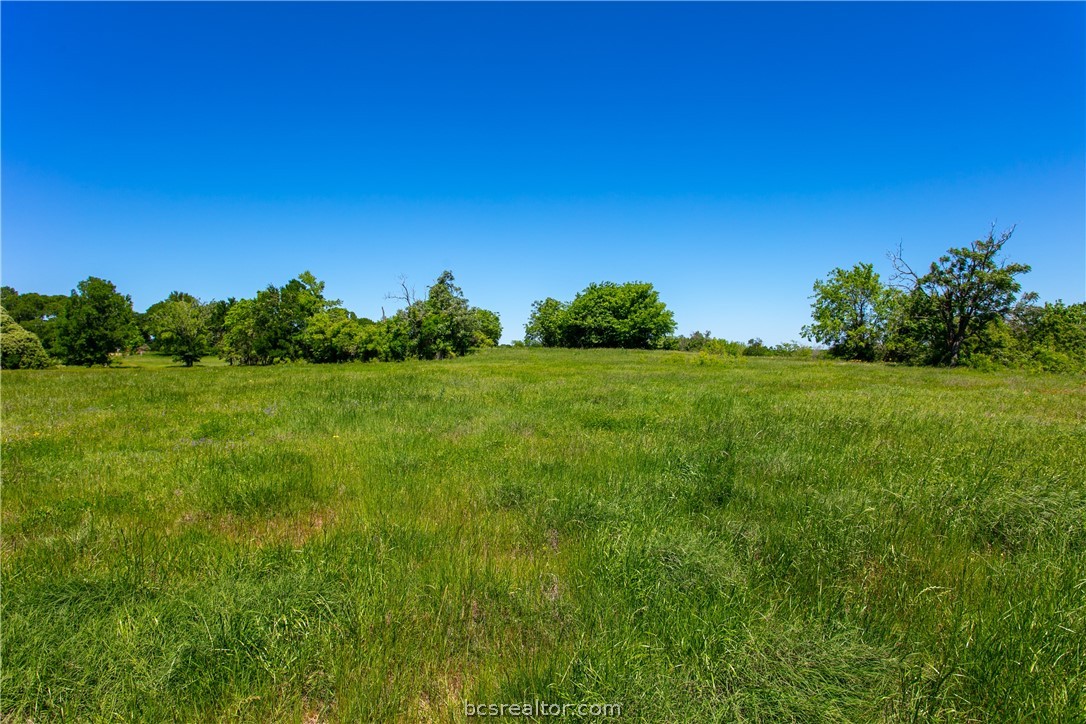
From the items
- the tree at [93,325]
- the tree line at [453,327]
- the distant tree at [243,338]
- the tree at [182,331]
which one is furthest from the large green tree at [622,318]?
the tree at [93,325]

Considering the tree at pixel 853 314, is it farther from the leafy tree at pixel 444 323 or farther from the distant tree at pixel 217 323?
the distant tree at pixel 217 323

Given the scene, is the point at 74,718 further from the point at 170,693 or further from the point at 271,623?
the point at 271,623

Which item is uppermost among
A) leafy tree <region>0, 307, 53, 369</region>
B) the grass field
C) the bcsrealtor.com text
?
leafy tree <region>0, 307, 53, 369</region>

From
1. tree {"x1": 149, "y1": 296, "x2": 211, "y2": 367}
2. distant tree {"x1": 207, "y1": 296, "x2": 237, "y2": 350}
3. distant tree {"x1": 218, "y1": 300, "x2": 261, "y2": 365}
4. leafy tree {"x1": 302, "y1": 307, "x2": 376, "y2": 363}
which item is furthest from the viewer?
distant tree {"x1": 207, "y1": 296, "x2": 237, "y2": 350}

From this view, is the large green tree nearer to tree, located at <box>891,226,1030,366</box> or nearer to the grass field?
tree, located at <box>891,226,1030,366</box>

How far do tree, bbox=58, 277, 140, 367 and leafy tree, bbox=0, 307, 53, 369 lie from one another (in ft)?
22.5

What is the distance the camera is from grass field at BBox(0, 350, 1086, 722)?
8.02 feet

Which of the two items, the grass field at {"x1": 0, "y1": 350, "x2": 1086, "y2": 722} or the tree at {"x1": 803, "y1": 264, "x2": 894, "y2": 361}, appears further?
the tree at {"x1": 803, "y1": 264, "x2": 894, "y2": 361}

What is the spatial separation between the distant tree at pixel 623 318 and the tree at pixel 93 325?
69151 mm

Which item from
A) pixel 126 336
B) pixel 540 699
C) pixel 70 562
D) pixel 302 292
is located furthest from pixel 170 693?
pixel 126 336

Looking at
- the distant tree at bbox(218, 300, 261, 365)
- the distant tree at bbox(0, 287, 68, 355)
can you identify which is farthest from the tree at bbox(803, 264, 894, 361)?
the distant tree at bbox(0, 287, 68, 355)

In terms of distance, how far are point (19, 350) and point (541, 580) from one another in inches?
2419

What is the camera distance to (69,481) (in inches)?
226

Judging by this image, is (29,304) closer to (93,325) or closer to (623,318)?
(93,325)
